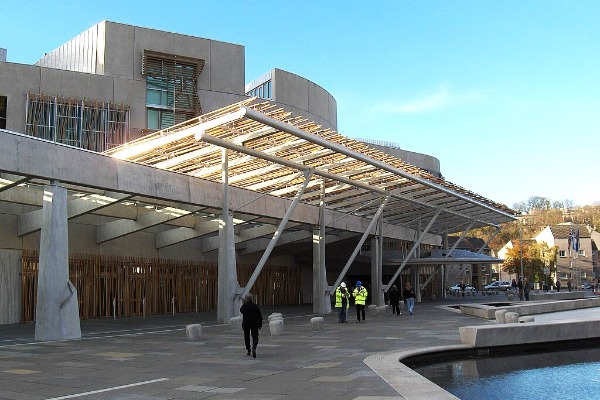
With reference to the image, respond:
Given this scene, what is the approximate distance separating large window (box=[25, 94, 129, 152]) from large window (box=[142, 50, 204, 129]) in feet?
7.37

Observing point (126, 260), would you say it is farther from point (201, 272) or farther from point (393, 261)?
point (393, 261)

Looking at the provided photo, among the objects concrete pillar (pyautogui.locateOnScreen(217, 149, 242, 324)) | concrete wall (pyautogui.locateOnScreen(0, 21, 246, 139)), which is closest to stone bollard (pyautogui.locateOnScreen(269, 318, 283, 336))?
concrete pillar (pyautogui.locateOnScreen(217, 149, 242, 324))

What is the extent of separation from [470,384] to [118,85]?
2893 cm

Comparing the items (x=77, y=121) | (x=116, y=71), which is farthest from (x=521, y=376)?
(x=116, y=71)

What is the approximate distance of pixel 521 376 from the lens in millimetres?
12359

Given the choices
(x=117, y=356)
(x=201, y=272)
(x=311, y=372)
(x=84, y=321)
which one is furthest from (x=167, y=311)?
(x=311, y=372)

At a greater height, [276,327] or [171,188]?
[171,188]

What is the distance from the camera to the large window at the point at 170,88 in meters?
37.4

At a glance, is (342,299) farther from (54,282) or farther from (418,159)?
(418,159)

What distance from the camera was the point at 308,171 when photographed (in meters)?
28.8

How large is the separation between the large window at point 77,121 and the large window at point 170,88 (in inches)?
88.4

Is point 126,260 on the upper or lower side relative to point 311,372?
upper

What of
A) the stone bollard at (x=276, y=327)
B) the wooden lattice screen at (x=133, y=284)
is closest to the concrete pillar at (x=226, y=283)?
the stone bollard at (x=276, y=327)

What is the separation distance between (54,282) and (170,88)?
21.7 meters
